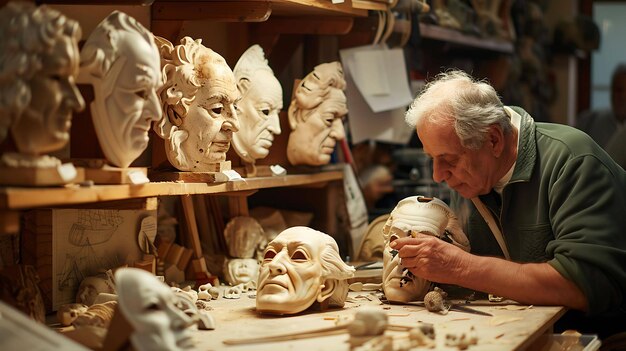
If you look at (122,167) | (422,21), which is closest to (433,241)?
(122,167)

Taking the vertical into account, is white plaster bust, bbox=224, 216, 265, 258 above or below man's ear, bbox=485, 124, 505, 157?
below

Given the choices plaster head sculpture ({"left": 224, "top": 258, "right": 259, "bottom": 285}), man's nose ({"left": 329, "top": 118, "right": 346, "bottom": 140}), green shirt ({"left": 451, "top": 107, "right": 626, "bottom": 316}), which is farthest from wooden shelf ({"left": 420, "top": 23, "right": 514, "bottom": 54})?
plaster head sculpture ({"left": 224, "top": 258, "right": 259, "bottom": 285})

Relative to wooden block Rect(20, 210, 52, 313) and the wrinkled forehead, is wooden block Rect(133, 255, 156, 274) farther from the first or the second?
the wrinkled forehead

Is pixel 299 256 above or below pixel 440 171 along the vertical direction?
below

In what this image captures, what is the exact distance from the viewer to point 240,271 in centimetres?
406

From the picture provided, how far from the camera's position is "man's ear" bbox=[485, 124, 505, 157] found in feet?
12.2

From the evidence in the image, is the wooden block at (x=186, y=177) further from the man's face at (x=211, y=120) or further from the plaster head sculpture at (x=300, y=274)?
the plaster head sculpture at (x=300, y=274)

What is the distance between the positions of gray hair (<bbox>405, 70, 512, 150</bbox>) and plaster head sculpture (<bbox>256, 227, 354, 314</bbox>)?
625 mm

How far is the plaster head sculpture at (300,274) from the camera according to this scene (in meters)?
3.31

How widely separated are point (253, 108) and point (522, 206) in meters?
1.13

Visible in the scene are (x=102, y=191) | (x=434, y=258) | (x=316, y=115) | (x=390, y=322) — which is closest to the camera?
(x=102, y=191)

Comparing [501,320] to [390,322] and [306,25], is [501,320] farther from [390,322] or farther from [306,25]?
[306,25]

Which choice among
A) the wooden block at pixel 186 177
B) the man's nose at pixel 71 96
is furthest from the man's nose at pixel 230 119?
the man's nose at pixel 71 96

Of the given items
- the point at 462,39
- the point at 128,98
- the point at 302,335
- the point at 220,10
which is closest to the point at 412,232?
the point at 302,335
